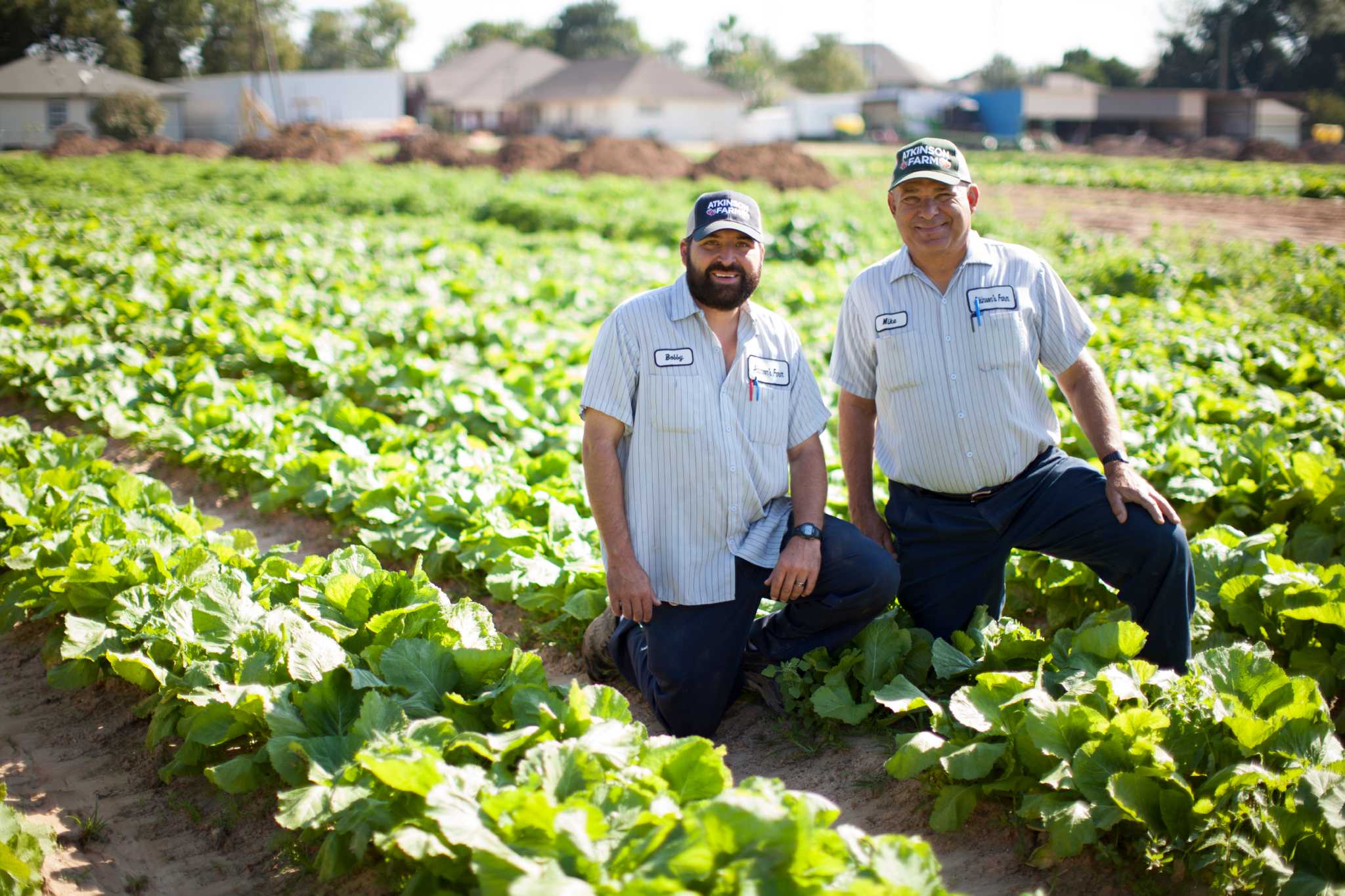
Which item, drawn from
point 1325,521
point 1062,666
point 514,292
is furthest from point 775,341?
point 514,292

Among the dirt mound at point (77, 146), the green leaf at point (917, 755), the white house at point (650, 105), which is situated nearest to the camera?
the green leaf at point (917, 755)

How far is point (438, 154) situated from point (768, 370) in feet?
102

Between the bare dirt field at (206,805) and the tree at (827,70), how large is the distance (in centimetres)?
9793

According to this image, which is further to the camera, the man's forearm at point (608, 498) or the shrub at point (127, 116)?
the shrub at point (127, 116)

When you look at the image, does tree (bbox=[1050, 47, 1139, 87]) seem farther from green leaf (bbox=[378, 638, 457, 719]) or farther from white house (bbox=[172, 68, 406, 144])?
green leaf (bbox=[378, 638, 457, 719])

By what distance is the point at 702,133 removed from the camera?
62.2 m

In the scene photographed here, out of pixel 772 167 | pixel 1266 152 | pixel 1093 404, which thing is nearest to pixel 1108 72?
pixel 1266 152

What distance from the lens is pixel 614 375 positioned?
3.50 m

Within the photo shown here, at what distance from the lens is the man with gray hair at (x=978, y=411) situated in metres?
3.60

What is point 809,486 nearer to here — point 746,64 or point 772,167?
point 772,167

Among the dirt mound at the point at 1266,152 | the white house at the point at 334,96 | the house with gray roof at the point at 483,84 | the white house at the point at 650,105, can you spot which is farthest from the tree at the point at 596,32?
the dirt mound at the point at 1266,152

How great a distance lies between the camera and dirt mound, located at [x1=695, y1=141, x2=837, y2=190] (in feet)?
80.2

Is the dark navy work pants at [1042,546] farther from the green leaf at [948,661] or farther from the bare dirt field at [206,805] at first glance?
the bare dirt field at [206,805]

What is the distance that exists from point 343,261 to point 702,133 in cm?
5335
